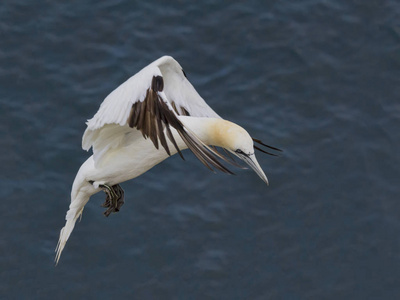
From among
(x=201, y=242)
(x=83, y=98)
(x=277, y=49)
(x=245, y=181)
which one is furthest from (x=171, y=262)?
(x=277, y=49)

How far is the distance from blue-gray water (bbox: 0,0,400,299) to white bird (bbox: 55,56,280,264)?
3.45 m

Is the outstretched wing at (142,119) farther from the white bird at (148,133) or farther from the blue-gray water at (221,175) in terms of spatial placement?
the blue-gray water at (221,175)

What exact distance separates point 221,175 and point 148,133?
21.8 ft

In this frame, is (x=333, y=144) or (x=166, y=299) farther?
(x=333, y=144)

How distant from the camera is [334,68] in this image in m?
18.8

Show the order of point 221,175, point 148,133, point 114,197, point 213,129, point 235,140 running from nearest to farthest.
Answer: point 148,133
point 235,140
point 213,129
point 114,197
point 221,175

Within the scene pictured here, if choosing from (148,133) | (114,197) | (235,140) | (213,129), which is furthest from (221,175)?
(148,133)

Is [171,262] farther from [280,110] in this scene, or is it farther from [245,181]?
[280,110]

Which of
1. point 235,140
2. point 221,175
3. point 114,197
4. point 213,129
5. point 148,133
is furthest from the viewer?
point 221,175

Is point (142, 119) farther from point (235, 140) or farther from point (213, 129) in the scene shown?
point (235, 140)

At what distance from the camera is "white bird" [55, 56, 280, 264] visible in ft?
35.3

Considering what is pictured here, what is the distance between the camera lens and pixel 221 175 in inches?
685

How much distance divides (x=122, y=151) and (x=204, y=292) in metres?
4.99

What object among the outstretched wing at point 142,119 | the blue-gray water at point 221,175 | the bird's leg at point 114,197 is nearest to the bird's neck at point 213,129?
the outstretched wing at point 142,119
